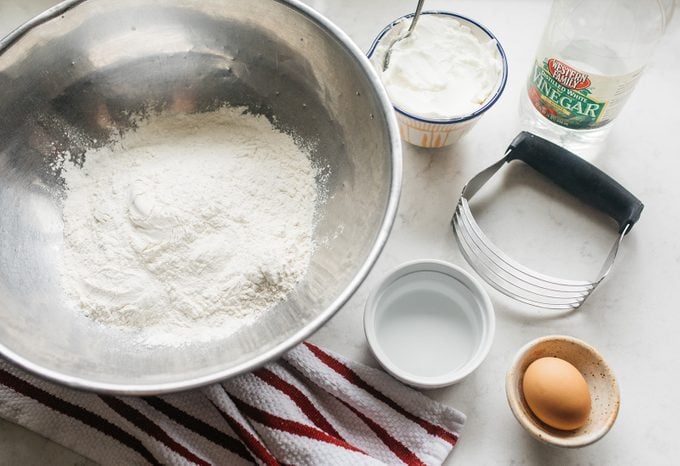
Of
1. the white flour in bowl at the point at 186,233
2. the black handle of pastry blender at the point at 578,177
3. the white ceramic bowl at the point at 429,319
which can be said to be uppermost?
the white flour in bowl at the point at 186,233

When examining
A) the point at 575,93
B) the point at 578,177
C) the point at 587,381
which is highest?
the point at 575,93

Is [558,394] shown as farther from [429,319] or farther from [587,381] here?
[429,319]

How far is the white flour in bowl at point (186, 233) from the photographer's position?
885mm

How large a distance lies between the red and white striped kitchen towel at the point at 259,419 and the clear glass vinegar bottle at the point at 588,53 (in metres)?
0.44

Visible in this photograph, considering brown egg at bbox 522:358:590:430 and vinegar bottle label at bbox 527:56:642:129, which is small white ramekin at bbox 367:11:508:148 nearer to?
vinegar bottle label at bbox 527:56:642:129

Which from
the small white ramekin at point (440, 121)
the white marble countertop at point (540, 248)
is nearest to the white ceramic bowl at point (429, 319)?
the white marble countertop at point (540, 248)

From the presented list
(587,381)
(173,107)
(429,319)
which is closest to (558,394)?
(587,381)

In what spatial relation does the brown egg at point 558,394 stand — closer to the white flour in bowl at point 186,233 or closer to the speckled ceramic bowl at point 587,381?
the speckled ceramic bowl at point 587,381

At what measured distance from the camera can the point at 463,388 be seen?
3.09 feet

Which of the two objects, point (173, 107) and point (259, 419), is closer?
point (259, 419)

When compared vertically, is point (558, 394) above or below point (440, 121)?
below

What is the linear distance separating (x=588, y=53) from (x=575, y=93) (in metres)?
0.10

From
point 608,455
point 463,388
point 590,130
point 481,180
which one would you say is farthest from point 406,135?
point 608,455

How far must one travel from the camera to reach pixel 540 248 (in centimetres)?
103
